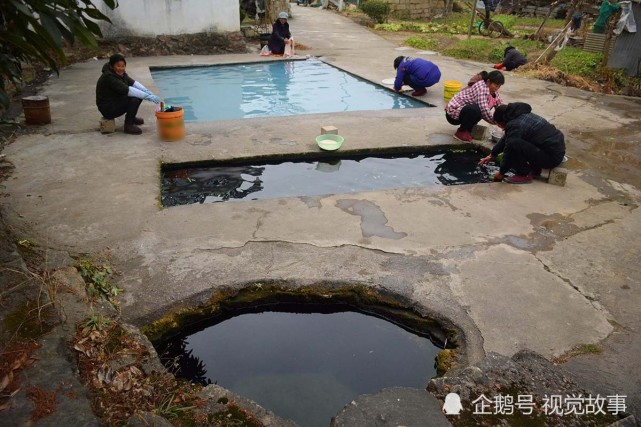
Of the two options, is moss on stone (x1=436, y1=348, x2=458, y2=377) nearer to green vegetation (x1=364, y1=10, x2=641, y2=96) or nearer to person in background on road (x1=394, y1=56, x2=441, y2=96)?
person in background on road (x1=394, y1=56, x2=441, y2=96)

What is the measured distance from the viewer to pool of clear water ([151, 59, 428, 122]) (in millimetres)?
9672

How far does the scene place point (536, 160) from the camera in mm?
5969

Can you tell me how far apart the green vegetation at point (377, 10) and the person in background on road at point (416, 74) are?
13849mm

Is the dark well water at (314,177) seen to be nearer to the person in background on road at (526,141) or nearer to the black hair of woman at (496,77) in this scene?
the person in background on road at (526,141)

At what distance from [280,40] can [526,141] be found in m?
10.2

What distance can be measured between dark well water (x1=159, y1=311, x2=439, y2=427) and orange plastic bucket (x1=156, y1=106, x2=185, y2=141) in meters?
4.08

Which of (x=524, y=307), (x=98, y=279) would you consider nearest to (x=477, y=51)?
(x=524, y=307)

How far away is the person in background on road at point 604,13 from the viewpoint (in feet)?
38.0

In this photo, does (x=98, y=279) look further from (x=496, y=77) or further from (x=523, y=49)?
(x=523, y=49)

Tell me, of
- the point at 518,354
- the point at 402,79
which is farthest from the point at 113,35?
the point at 518,354

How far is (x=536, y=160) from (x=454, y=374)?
3.81 meters

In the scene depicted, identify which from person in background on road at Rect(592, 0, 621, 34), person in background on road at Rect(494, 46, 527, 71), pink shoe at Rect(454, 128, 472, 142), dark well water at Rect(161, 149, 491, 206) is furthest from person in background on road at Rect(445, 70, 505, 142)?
person in background on road at Rect(592, 0, 621, 34)

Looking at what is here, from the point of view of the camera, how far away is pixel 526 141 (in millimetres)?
5902

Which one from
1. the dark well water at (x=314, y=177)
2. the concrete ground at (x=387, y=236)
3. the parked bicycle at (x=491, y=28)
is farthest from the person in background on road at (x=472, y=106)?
the parked bicycle at (x=491, y=28)
